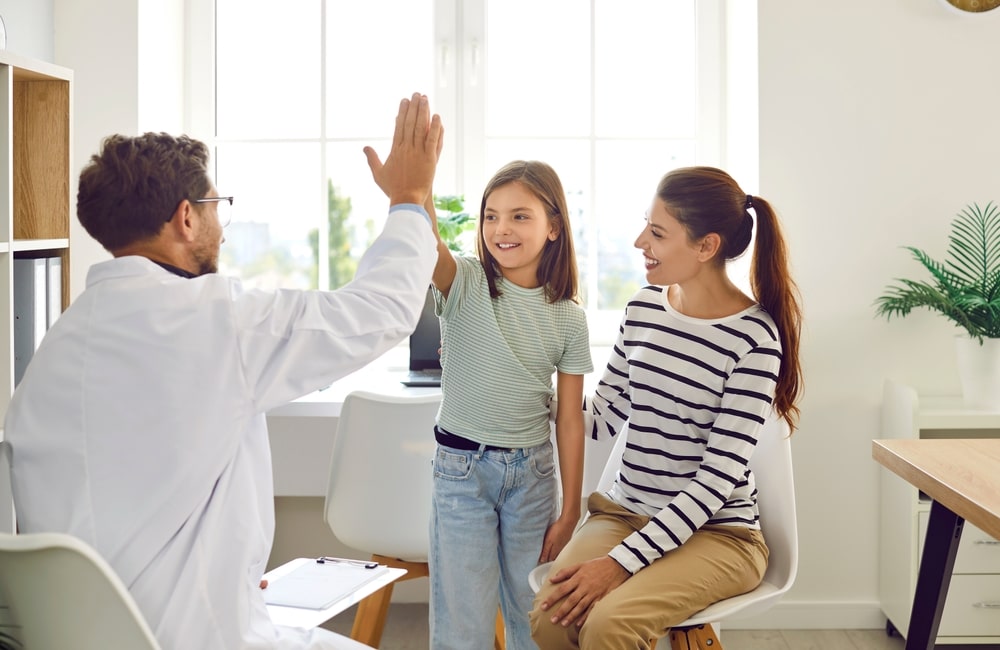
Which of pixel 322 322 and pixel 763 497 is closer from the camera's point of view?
pixel 322 322

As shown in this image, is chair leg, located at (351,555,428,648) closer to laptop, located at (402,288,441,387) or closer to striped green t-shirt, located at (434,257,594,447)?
striped green t-shirt, located at (434,257,594,447)

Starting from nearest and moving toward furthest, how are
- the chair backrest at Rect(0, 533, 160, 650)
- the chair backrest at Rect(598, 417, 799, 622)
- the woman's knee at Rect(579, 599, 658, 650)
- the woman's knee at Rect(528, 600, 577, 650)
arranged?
the chair backrest at Rect(0, 533, 160, 650) → the woman's knee at Rect(579, 599, 658, 650) → the woman's knee at Rect(528, 600, 577, 650) → the chair backrest at Rect(598, 417, 799, 622)

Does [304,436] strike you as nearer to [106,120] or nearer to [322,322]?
[106,120]

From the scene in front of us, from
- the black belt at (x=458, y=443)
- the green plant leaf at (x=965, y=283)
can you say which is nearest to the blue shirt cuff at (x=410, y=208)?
the black belt at (x=458, y=443)

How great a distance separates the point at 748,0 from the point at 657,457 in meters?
1.69

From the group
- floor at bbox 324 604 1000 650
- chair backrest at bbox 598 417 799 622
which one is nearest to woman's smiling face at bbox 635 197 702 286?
chair backrest at bbox 598 417 799 622

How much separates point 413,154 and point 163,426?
505 mm

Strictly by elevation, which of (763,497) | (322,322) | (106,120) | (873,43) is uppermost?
(873,43)

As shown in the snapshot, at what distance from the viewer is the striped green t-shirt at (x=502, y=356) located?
5.82ft

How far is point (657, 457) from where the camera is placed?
1771mm

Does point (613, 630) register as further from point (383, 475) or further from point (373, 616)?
point (373, 616)

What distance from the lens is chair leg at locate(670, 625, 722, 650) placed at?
171 cm

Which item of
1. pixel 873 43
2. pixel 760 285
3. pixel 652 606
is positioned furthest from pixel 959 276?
pixel 652 606

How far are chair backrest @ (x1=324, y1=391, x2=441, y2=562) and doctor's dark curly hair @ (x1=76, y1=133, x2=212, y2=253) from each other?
2.73 feet
